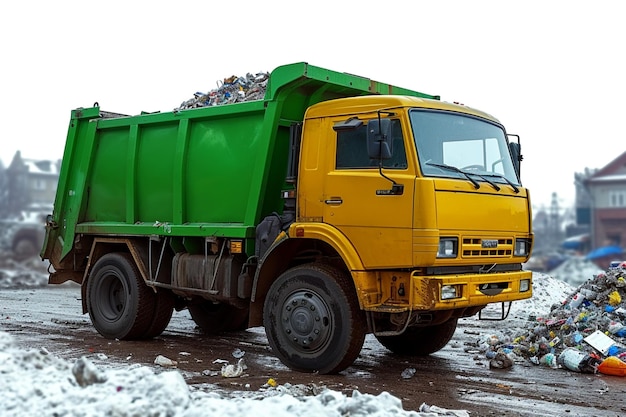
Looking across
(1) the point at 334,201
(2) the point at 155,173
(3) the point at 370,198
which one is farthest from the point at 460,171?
(2) the point at 155,173

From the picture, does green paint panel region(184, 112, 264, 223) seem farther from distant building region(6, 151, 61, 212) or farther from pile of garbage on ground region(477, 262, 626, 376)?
distant building region(6, 151, 61, 212)

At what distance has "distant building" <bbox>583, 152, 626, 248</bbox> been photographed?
3969cm

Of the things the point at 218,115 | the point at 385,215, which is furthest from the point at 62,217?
the point at 385,215

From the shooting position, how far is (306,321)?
712 centimetres

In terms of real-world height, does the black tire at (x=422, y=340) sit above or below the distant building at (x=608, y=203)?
below

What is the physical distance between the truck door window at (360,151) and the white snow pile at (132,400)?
8.54 ft

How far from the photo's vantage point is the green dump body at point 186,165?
307 inches

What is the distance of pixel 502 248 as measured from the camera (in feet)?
23.8

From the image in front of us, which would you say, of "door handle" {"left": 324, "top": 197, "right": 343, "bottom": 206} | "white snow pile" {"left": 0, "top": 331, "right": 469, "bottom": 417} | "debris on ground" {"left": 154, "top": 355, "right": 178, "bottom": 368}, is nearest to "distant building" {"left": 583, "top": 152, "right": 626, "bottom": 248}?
"door handle" {"left": 324, "top": 197, "right": 343, "bottom": 206}

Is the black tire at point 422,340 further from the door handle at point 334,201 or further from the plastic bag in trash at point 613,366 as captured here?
the door handle at point 334,201

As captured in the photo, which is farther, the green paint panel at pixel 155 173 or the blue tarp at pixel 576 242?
the blue tarp at pixel 576 242

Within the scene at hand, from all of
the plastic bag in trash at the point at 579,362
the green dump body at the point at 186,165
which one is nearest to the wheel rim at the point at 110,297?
the green dump body at the point at 186,165

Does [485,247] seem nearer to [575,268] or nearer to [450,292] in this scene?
[450,292]

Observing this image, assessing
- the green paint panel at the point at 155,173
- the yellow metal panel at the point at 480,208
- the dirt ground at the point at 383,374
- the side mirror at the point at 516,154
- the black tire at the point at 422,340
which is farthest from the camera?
the green paint panel at the point at 155,173
